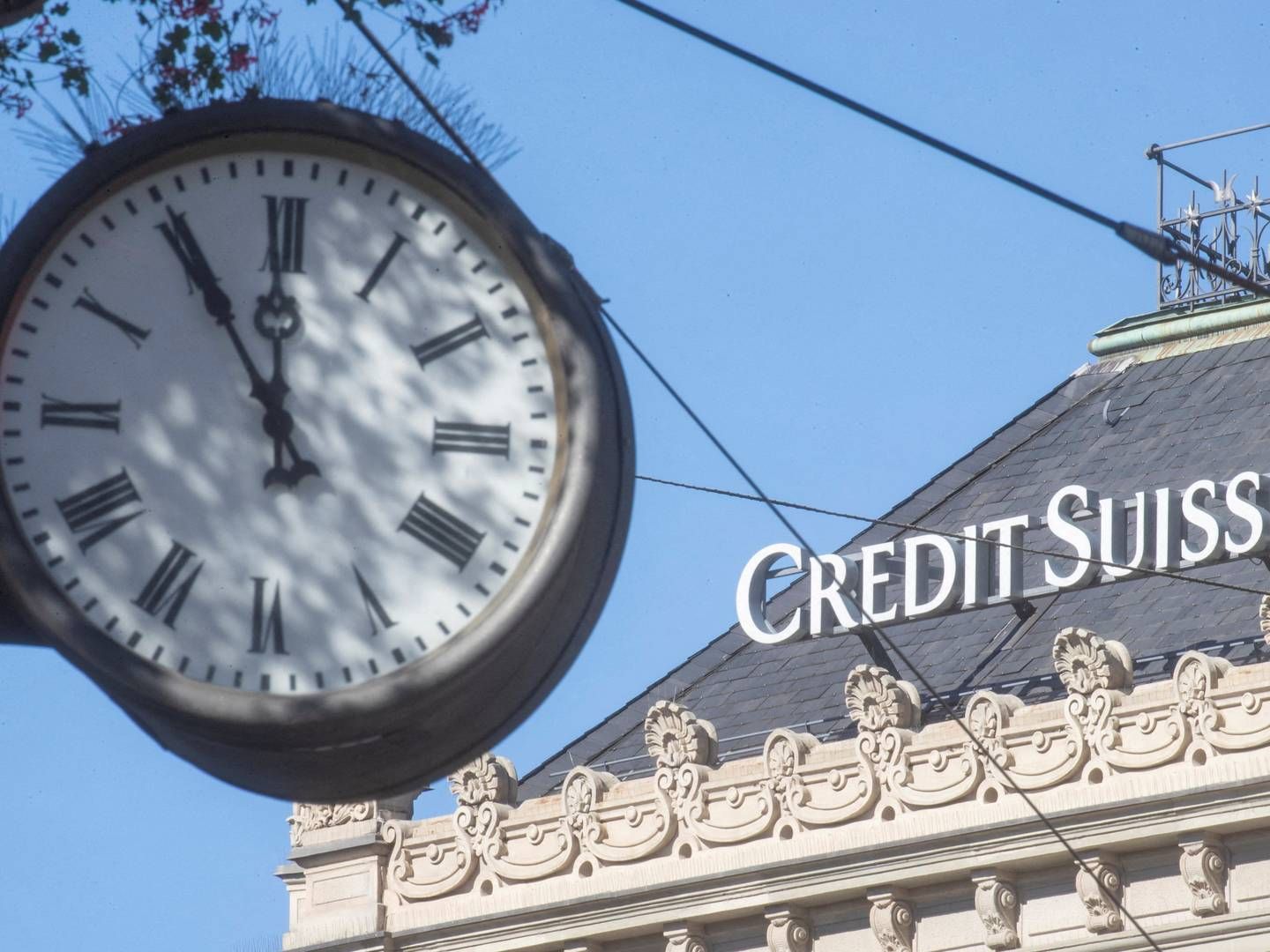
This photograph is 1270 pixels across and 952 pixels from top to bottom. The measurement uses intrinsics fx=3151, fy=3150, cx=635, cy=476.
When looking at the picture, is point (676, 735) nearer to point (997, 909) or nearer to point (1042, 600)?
point (997, 909)

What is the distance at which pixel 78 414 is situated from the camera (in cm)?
516

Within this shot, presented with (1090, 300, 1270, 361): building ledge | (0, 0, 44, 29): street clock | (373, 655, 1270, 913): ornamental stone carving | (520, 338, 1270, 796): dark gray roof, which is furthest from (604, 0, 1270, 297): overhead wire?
(1090, 300, 1270, 361): building ledge

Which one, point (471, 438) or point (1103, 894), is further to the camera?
point (1103, 894)

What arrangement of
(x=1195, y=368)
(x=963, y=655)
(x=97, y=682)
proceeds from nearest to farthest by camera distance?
(x=97, y=682) → (x=963, y=655) → (x=1195, y=368)

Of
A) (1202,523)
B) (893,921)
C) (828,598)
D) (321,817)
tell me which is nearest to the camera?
(893,921)

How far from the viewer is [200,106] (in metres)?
5.22

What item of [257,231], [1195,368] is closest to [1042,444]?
[1195,368]

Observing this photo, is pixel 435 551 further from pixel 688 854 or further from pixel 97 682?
pixel 688 854

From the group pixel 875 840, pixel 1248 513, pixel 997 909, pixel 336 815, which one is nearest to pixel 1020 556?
pixel 1248 513

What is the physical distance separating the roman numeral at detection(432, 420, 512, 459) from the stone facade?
22.5 meters

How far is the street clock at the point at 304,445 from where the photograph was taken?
498cm

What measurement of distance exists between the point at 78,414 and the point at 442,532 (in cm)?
64

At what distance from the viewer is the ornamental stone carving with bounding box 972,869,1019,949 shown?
29.7m

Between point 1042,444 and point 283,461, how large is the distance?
33584mm
